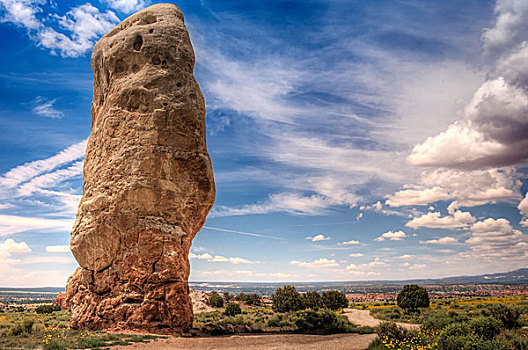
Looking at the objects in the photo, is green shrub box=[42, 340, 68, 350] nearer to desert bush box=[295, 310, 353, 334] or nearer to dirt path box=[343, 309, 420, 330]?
desert bush box=[295, 310, 353, 334]

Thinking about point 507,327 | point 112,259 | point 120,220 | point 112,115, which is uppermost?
point 112,115

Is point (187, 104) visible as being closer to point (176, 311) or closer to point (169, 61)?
point (169, 61)

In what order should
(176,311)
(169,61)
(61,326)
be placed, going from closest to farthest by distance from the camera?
(176,311)
(61,326)
(169,61)

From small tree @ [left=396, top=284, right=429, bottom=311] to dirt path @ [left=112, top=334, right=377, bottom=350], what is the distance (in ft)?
68.2

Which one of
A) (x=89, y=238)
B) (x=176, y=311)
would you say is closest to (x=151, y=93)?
(x=89, y=238)

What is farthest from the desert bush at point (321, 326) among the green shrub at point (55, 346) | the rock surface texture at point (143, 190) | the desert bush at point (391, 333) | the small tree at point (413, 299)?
the small tree at point (413, 299)

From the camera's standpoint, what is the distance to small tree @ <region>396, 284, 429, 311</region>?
114 ft

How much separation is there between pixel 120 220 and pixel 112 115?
5.44 metres

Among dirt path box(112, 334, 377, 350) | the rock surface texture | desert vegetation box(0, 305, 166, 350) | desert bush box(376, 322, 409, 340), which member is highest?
the rock surface texture

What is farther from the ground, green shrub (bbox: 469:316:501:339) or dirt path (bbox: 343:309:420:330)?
green shrub (bbox: 469:316:501:339)

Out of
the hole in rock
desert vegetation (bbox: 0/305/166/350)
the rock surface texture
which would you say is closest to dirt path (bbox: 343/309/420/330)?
the rock surface texture

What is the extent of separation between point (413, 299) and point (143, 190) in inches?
1138

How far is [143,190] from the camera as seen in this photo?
16969mm

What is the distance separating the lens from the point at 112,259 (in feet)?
55.7
